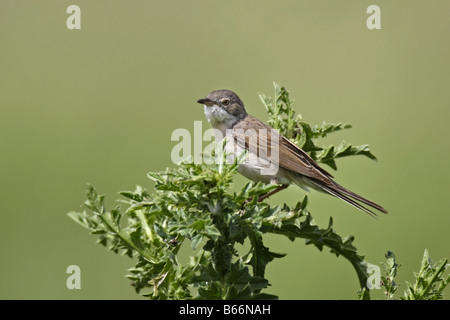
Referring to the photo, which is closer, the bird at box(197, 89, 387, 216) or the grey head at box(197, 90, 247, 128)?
the bird at box(197, 89, 387, 216)

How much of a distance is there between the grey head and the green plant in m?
2.43

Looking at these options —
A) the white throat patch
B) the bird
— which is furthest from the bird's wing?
the white throat patch

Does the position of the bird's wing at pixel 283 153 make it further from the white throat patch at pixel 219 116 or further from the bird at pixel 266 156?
the white throat patch at pixel 219 116

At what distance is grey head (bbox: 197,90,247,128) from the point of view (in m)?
5.28

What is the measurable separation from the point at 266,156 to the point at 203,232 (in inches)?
97.2

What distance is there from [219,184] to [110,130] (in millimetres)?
6870

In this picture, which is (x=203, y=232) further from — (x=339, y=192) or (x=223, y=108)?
(x=223, y=108)

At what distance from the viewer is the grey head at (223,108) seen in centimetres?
528

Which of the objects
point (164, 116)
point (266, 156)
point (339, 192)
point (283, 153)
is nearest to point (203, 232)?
point (283, 153)

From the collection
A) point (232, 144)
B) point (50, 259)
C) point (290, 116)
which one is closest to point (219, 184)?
point (290, 116)

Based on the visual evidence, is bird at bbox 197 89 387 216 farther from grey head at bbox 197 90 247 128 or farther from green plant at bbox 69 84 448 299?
green plant at bbox 69 84 448 299

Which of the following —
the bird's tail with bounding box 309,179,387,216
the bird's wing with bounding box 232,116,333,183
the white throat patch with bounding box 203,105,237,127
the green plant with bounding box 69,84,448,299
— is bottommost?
the green plant with bounding box 69,84,448,299

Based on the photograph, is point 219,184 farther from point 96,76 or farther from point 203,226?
point 96,76

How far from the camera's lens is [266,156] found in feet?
15.6
